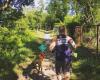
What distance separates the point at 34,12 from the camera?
98.1 metres

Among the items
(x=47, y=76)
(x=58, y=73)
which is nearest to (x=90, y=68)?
(x=47, y=76)

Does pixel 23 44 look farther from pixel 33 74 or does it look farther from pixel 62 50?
pixel 62 50

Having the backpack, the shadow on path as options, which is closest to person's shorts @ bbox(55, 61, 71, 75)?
the backpack

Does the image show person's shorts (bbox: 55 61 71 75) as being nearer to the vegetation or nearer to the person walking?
the person walking

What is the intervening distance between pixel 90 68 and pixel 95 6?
22.8 metres

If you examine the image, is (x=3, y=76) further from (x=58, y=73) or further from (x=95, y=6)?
(x=95, y=6)

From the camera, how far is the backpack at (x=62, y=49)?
27.5 feet

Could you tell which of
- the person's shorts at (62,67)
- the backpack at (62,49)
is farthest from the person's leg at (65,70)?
the backpack at (62,49)

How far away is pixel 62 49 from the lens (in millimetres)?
8430

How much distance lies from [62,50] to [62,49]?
3 cm

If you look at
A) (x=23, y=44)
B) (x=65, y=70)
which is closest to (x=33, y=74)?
(x=65, y=70)

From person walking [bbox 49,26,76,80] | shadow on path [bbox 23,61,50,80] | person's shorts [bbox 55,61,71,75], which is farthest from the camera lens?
shadow on path [bbox 23,61,50,80]

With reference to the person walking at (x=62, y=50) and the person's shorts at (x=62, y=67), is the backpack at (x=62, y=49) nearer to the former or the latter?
the person walking at (x=62, y=50)

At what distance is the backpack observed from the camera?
330 inches
